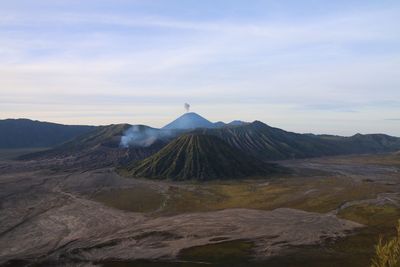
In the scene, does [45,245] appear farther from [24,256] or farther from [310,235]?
[310,235]

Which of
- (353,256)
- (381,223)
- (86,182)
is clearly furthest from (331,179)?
(353,256)

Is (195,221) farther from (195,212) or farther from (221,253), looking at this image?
(221,253)

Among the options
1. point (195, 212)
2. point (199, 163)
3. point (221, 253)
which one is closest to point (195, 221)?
point (195, 212)

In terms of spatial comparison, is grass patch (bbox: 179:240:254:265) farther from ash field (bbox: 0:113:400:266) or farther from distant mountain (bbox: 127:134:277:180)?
distant mountain (bbox: 127:134:277:180)

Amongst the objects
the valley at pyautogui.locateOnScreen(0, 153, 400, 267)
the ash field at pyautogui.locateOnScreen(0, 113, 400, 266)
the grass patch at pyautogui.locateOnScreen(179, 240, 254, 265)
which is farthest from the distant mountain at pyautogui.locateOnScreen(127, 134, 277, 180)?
the grass patch at pyautogui.locateOnScreen(179, 240, 254, 265)

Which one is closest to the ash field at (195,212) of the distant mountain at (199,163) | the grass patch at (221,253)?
the grass patch at (221,253)
